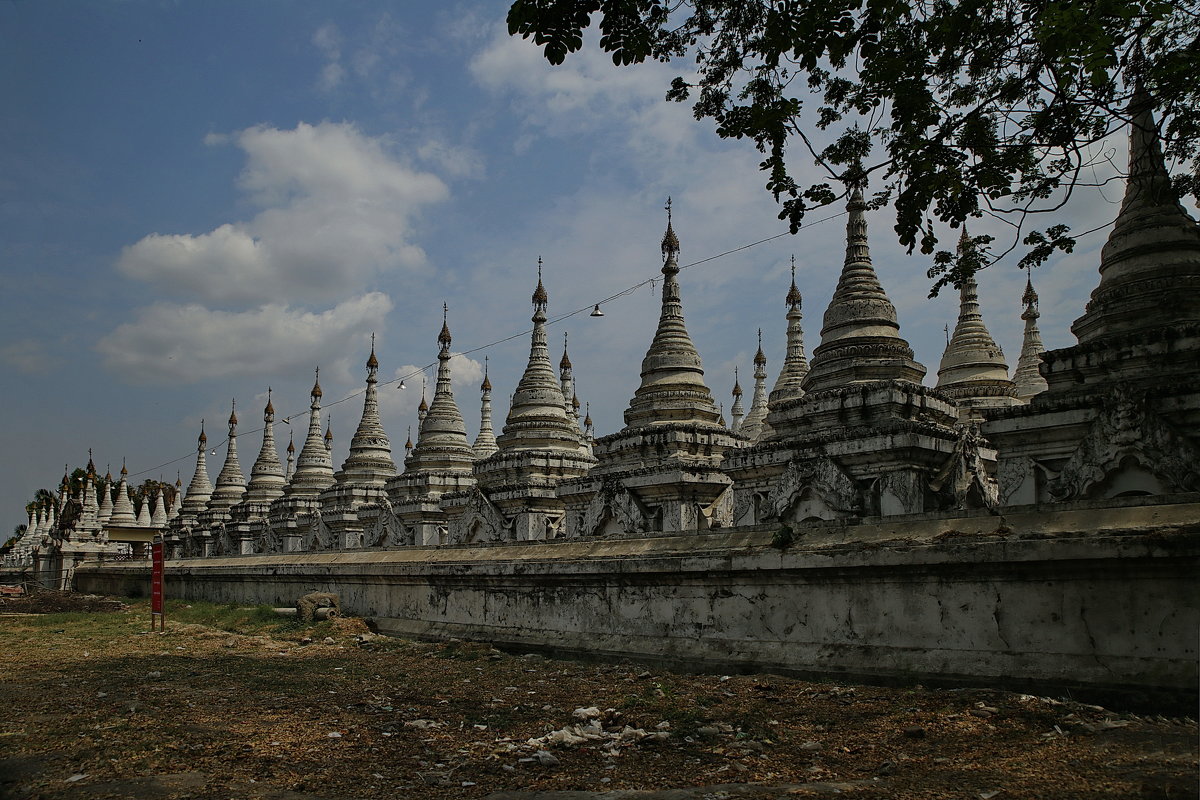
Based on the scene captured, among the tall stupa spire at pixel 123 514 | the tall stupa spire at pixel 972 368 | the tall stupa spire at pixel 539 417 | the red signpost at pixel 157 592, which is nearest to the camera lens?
the red signpost at pixel 157 592

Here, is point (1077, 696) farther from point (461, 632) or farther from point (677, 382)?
point (677, 382)

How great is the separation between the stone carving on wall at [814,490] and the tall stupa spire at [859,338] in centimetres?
235

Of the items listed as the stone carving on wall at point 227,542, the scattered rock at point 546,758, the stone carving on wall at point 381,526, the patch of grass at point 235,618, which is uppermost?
the stone carving on wall at point 381,526

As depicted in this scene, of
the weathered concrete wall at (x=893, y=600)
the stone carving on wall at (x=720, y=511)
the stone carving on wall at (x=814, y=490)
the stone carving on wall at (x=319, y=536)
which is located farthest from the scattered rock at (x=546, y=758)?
the stone carving on wall at (x=319, y=536)

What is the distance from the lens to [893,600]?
801 centimetres

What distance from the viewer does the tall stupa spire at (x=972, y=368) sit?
22.3 metres

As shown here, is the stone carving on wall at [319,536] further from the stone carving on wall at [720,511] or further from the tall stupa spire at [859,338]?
the tall stupa spire at [859,338]

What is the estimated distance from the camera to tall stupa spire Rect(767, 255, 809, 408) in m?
25.1

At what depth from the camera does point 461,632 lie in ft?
42.7

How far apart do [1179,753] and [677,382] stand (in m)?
15.2

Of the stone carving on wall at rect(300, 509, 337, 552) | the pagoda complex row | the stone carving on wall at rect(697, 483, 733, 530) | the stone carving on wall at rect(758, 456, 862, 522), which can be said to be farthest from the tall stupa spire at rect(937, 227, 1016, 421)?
the stone carving on wall at rect(300, 509, 337, 552)

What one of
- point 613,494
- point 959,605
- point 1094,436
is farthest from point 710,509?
point 959,605

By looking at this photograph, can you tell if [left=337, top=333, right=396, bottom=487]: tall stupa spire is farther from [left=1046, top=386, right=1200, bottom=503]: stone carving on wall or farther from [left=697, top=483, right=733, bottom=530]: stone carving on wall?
[left=1046, top=386, right=1200, bottom=503]: stone carving on wall

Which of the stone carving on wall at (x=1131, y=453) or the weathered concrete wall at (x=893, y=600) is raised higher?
the stone carving on wall at (x=1131, y=453)
